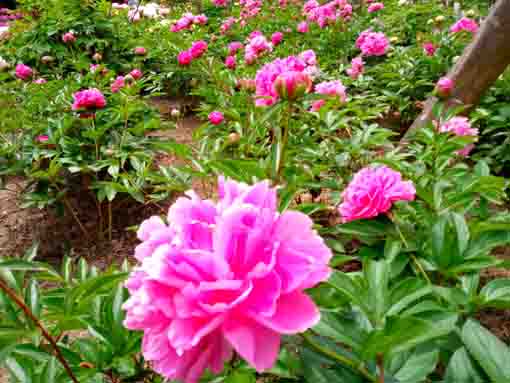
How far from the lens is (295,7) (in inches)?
164

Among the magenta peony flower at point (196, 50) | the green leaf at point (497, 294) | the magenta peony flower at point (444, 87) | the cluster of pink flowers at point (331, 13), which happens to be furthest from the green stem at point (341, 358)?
the cluster of pink flowers at point (331, 13)

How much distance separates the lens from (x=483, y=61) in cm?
166

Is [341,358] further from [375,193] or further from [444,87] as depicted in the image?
[444,87]

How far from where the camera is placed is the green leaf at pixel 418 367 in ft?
1.46

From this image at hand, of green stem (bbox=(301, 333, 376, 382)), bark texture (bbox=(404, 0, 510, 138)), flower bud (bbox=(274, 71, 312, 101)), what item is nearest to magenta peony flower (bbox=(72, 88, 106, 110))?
flower bud (bbox=(274, 71, 312, 101))

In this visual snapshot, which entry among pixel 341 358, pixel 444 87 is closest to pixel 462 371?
pixel 341 358

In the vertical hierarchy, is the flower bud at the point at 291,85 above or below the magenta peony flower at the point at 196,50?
above

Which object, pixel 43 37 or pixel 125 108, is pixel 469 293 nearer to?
pixel 125 108

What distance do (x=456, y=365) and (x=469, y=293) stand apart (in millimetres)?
187

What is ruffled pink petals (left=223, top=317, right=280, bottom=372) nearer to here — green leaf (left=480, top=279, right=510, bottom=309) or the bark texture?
green leaf (left=480, top=279, right=510, bottom=309)

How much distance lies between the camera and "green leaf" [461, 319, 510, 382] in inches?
15.6

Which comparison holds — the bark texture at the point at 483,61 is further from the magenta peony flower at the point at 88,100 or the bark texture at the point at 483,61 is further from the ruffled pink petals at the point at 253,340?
the ruffled pink petals at the point at 253,340

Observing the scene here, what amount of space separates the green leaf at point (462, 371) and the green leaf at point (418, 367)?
0.02 metres

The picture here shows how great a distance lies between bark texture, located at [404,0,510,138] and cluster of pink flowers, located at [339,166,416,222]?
97 centimetres
